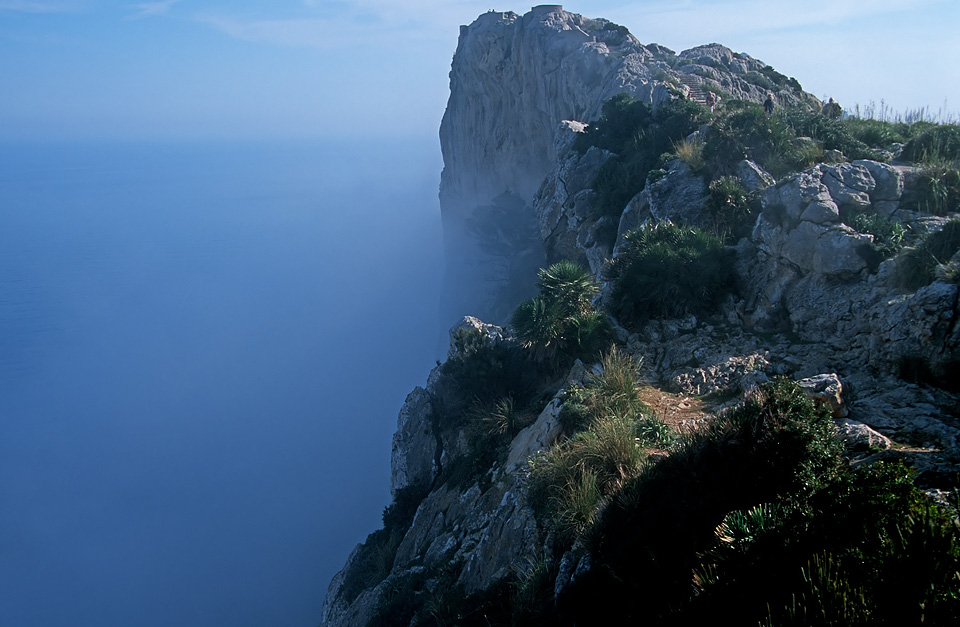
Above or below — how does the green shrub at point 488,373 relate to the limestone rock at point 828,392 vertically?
above

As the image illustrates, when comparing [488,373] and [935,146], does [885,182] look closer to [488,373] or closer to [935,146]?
[935,146]

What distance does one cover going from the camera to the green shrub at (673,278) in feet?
39.7

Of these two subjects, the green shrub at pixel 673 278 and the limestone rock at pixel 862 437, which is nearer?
the limestone rock at pixel 862 437

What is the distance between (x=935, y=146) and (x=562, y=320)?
28.9ft

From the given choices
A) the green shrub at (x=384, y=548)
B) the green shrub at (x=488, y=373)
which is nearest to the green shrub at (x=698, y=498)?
the green shrub at (x=488, y=373)

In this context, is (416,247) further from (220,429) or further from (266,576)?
(266,576)

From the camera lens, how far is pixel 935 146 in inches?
482

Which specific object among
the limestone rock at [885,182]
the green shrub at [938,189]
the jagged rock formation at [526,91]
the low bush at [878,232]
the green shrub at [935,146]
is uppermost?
the jagged rock formation at [526,91]

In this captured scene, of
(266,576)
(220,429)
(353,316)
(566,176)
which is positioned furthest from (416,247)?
(566,176)

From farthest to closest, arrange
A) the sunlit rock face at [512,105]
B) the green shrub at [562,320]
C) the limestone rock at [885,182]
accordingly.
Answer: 1. the sunlit rock face at [512,105]
2. the green shrub at [562,320]
3. the limestone rock at [885,182]

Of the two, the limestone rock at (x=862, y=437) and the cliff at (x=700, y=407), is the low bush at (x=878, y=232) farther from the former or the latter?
the limestone rock at (x=862, y=437)

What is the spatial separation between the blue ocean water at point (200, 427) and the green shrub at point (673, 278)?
3294 centimetres

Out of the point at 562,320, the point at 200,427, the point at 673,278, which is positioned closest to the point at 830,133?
the point at 673,278

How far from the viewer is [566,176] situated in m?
24.9
